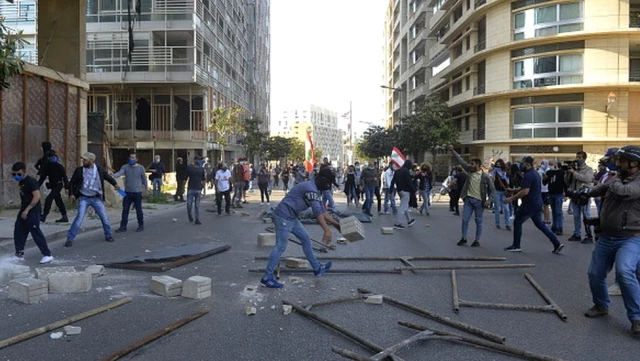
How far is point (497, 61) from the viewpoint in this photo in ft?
118

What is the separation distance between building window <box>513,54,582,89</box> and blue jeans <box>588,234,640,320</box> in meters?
30.5

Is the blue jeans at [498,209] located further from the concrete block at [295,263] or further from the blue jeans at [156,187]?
the blue jeans at [156,187]

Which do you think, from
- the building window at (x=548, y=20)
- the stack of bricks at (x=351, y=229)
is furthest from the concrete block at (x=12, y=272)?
the building window at (x=548, y=20)

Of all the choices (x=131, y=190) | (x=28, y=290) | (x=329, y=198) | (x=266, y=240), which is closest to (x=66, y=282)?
(x=28, y=290)

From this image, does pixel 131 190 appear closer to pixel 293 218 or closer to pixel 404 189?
pixel 293 218

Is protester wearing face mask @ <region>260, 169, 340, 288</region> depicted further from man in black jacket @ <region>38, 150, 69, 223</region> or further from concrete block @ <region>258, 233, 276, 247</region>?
man in black jacket @ <region>38, 150, 69, 223</region>

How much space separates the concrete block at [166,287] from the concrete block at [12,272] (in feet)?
6.93

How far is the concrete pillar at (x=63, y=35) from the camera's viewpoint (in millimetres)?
17641

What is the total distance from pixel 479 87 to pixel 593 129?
9.15m

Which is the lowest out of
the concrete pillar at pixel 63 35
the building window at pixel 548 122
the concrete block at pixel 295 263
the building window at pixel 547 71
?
the concrete block at pixel 295 263

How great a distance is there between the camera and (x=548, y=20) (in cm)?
3272

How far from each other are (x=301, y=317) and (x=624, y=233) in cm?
341

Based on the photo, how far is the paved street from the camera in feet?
14.6

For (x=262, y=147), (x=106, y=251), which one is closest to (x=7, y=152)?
(x=106, y=251)
